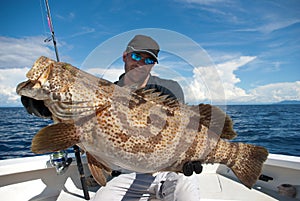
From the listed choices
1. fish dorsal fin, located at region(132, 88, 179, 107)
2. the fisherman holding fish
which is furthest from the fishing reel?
fish dorsal fin, located at region(132, 88, 179, 107)

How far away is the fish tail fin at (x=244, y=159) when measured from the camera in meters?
3.23

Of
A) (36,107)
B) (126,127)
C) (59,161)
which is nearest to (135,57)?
(126,127)

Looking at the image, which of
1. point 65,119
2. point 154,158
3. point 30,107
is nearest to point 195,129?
point 154,158

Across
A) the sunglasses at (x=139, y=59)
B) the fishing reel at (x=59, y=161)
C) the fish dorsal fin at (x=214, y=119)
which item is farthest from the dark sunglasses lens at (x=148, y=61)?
the fishing reel at (x=59, y=161)

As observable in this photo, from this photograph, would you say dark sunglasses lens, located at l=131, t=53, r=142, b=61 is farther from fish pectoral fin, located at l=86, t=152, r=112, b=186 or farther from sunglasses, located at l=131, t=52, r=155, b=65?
fish pectoral fin, located at l=86, t=152, r=112, b=186

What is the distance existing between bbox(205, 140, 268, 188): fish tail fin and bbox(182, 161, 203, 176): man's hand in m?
0.30

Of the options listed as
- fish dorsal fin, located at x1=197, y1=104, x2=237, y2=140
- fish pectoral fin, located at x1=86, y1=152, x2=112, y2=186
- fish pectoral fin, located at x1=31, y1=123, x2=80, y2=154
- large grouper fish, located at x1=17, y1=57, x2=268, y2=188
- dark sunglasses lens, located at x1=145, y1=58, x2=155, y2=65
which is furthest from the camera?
dark sunglasses lens, located at x1=145, y1=58, x2=155, y2=65

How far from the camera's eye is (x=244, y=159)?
3.33 meters

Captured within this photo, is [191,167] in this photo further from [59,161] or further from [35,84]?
[59,161]

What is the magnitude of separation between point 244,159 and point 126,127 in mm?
1827

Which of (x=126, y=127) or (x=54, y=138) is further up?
(x=126, y=127)

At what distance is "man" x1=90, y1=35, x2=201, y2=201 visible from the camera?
373 centimetres

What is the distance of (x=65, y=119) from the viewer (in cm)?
272

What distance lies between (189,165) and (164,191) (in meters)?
1.06
